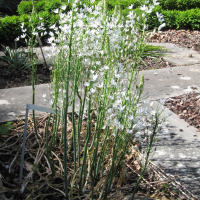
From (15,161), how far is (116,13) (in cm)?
151

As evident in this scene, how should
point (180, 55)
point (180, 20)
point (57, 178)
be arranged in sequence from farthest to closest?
1. point (180, 20)
2. point (180, 55)
3. point (57, 178)

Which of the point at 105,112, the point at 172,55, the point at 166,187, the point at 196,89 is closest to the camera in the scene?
the point at 105,112

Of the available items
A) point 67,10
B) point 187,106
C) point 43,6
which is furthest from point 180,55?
point 43,6

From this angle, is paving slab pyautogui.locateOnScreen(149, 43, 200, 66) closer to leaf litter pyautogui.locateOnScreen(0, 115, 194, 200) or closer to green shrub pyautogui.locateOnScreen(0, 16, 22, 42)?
leaf litter pyautogui.locateOnScreen(0, 115, 194, 200)

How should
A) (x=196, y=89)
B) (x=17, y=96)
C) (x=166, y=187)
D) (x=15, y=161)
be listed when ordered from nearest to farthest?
(x=166, y=187), (x=15, y=161), (x=17, y=96), (x=196, y=89)

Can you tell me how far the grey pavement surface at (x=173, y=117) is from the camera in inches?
82.7

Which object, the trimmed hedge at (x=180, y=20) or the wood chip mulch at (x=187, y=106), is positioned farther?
the trimmed hedge at (x=180, y=20)

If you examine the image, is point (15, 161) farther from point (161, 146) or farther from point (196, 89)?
point (196, 89)

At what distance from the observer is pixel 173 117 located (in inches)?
115

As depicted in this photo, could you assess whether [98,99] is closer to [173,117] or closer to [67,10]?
[173,117]

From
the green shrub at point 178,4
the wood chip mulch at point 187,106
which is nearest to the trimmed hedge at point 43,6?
the green shrub at point 178,4

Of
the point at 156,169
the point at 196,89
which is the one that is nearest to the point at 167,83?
the point at 196,89

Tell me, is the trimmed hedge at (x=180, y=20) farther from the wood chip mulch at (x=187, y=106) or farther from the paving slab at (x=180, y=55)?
the wood chip mulch at (x=187, y=106)

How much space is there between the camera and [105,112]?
1636 millimetres
